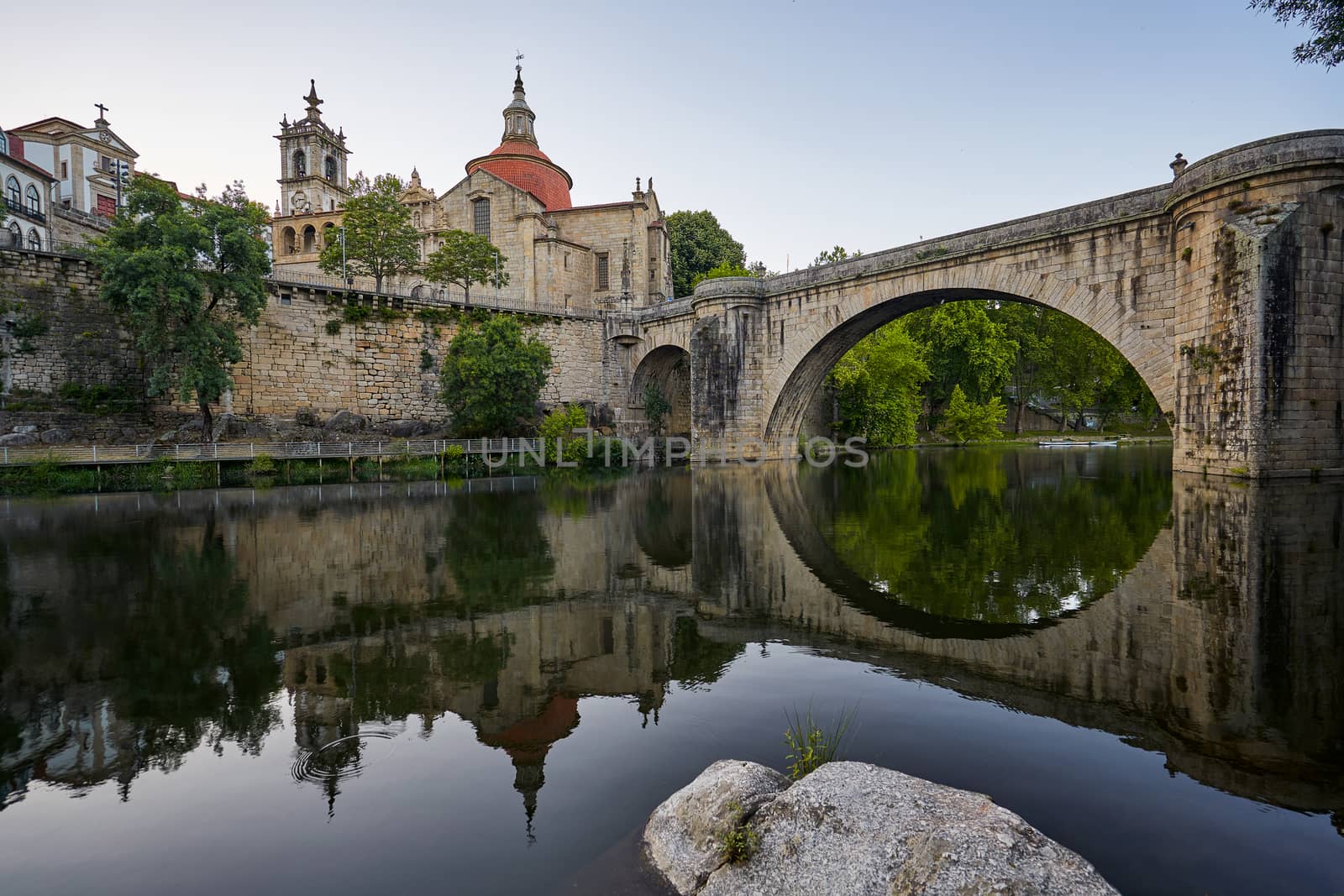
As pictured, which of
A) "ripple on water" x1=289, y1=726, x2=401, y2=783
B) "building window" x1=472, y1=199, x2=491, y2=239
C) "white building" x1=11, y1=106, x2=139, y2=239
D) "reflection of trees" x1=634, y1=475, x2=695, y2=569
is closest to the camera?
"ripple on water" x1=289, y1=726, x2=401, y2=783

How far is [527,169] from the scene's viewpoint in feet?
148

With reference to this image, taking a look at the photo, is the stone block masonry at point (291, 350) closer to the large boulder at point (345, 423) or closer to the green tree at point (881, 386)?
the large boulder at point (345, 423)

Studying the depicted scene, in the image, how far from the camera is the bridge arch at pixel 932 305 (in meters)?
18.1

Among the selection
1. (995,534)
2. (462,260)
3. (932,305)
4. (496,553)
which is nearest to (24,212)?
(462,260)

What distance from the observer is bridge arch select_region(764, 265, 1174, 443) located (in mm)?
18109

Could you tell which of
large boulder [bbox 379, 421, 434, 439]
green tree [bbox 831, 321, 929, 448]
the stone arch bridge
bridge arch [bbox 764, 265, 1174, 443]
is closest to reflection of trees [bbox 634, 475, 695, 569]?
bridge arch [bbox 764, 265, 1174, 443]

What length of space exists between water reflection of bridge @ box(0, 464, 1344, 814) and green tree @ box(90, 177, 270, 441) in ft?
44.6

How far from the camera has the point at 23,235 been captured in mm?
33312

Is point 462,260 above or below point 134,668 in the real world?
above

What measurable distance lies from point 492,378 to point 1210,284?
2392 cm

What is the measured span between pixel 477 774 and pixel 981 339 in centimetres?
5117

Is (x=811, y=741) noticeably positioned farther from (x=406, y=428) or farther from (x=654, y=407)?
(x=654, y=407)

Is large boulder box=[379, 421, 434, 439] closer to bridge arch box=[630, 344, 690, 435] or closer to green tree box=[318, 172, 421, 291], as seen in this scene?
green tree box=[318, 172, 421, 291]

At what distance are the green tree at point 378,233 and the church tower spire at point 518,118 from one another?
14171 mm
